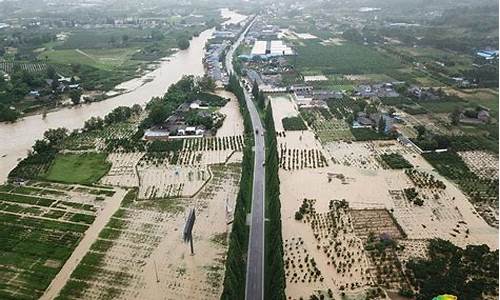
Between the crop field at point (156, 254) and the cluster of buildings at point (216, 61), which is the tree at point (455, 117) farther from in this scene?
the cluster of buildings at point (216, 61)

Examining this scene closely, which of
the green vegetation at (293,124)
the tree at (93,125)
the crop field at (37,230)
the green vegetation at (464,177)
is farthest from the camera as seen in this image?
the tree at (93,125)

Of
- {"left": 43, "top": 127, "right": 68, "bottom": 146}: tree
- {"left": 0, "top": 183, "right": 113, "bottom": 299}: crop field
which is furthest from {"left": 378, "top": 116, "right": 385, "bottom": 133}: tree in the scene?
{"left": 43, "top": 127, "right": 68, "bottom": 146}: tree

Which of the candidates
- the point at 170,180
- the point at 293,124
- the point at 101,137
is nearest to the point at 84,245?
the point at 170,180

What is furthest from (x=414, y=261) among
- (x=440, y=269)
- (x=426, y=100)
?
(x=426, y=100)

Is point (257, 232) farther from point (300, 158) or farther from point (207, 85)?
point (207, 85)

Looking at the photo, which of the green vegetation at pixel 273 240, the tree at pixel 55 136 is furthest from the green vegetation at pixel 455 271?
the tree at pixel 55 136
